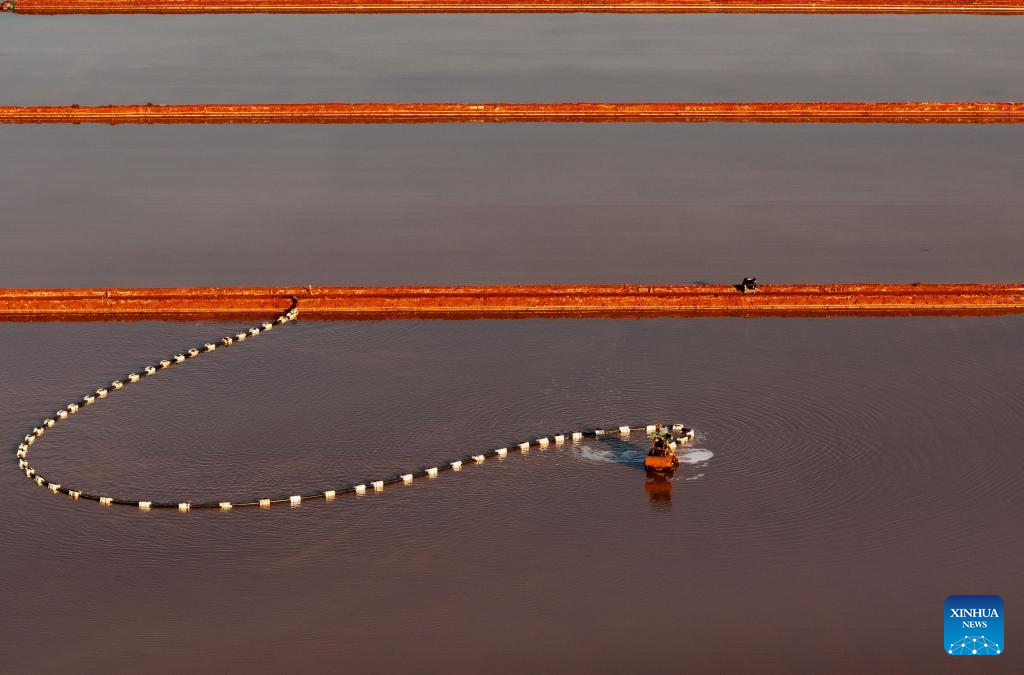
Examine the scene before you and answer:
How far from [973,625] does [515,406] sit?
29.8ft

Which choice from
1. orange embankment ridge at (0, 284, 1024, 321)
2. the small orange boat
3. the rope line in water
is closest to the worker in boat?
the small orange boat

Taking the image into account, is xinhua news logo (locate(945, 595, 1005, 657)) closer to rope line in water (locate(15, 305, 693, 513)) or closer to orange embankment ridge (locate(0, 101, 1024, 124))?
rope line in water (locate(15, 305, 693, 513))

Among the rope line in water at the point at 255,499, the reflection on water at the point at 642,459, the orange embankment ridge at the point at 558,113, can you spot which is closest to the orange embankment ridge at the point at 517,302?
the rope line in water at the point at 255,499

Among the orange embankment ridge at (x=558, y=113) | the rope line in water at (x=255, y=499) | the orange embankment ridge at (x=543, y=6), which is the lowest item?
the rope line in water at (x=255, y=499)

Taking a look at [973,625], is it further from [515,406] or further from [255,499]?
[255,499]

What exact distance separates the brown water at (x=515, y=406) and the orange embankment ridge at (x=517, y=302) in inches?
24.2

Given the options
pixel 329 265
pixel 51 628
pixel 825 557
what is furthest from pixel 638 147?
pixel 51 628

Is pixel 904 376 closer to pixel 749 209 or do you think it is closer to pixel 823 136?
pixel 749 209

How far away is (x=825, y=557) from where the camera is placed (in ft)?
68.9

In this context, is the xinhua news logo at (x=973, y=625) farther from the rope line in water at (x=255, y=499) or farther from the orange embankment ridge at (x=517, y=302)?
the orange embankment ridge at (x=517, y=302)

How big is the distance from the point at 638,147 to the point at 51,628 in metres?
25.3

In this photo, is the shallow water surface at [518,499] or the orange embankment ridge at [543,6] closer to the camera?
the shallow water surface at [518,499]

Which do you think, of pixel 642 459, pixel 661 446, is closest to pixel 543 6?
pixel 642 459

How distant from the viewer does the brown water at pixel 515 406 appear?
775 inches
